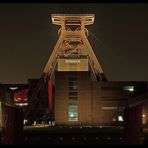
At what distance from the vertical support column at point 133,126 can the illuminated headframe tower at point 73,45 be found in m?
50.3

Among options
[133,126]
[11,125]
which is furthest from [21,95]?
[133,126]

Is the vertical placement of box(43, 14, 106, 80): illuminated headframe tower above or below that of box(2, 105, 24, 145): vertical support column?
above

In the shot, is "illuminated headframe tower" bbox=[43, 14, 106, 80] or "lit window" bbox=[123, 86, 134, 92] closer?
"lit window" bbox=[123, 86, 134, 92]

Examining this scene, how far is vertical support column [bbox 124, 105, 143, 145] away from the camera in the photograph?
18172 mm

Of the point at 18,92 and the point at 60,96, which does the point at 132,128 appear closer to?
the point at 60,96

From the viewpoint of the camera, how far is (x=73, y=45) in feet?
236

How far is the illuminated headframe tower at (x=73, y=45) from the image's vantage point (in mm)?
69750

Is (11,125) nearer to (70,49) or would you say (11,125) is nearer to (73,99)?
(73,99)

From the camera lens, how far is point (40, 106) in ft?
228

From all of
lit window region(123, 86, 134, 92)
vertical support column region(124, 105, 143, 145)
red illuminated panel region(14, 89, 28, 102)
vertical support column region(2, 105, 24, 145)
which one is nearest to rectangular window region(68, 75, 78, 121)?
lit window region(123, 86, 134, 92)

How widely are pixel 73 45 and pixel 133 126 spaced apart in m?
54.3

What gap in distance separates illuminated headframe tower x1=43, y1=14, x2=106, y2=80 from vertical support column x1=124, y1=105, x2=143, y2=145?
5029 cm

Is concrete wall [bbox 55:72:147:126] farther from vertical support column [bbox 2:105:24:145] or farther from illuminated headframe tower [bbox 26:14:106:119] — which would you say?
vertical support column [bbox 2:105:24:145]

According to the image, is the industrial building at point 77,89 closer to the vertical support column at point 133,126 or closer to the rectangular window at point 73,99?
the rectangular window at point 73,99
